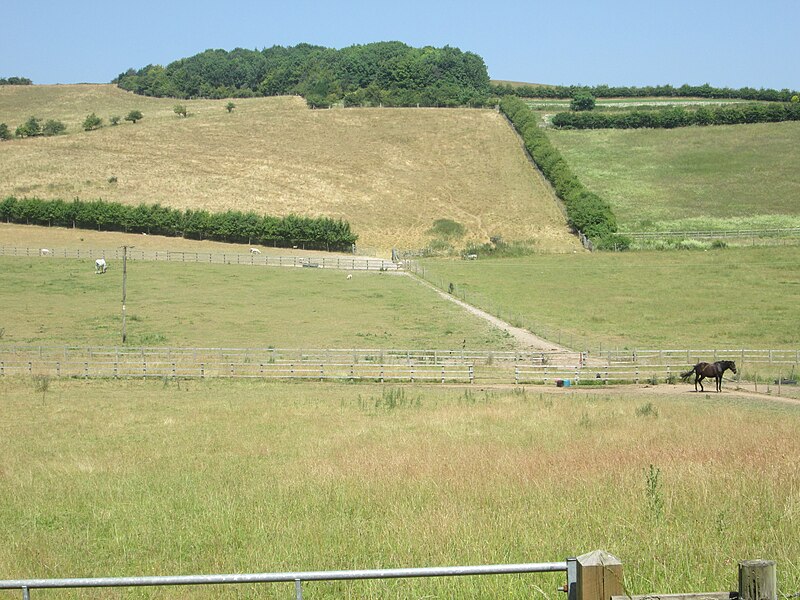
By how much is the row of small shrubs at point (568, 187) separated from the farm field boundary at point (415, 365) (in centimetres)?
5294

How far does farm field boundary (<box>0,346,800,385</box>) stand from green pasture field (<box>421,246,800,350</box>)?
4.56 meters

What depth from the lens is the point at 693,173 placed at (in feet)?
415

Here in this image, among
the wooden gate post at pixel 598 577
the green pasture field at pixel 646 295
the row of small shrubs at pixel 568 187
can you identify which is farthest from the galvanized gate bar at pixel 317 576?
the row of small shrubs at pixel 568 187

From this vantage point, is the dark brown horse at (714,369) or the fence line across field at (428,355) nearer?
the dark brown horse at (714,369)

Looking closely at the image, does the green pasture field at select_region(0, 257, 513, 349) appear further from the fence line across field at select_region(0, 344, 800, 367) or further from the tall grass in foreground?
the tall grass in foreground

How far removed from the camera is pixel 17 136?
477 feet

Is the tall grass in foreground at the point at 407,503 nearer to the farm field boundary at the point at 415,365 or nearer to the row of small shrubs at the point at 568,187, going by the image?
the farm field boundary at the point at 415,365

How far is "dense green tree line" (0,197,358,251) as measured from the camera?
103 meters

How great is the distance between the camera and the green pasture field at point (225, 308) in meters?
51.5

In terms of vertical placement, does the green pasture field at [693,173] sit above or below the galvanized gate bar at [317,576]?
above

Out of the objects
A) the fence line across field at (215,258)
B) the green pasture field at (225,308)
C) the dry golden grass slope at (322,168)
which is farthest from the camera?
the dry golden grass slope at (322,168)

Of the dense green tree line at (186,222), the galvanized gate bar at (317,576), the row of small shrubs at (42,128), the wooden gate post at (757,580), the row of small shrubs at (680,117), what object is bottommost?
the galvanized gate bar at (317,576)

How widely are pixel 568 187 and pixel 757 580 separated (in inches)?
4418

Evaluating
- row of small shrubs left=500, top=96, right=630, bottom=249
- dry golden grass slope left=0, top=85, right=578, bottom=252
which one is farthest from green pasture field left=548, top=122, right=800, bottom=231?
dry golden grass slope left=0, top=85, right=578, bottom=252
